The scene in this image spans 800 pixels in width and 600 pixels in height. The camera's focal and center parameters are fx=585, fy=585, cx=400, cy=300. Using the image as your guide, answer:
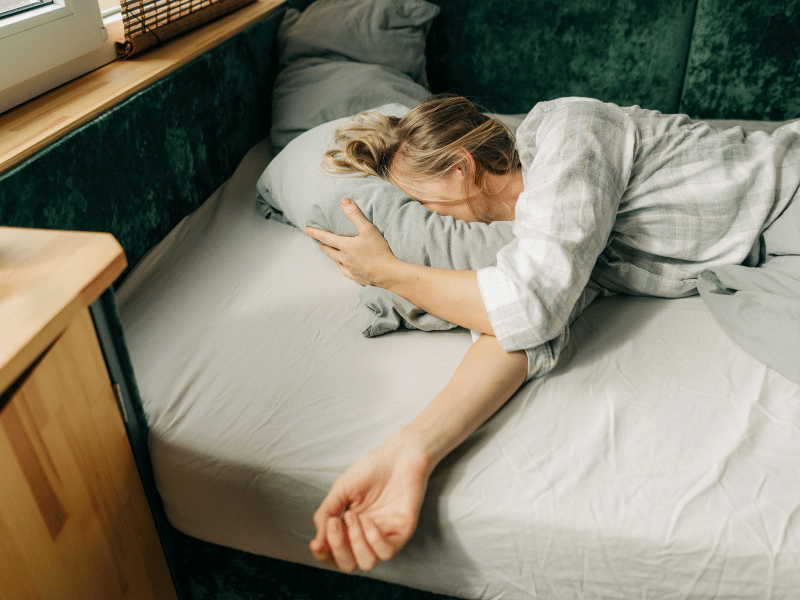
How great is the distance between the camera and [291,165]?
3.52ft

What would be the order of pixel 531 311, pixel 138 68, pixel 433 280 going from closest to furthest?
pixel 531 311 < pixel 433 280 < pixel 138 68

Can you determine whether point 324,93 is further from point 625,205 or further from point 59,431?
point 59,431

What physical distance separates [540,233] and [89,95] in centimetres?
72

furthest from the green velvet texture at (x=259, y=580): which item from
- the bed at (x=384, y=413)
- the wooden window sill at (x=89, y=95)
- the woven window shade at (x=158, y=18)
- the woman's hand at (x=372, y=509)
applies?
the woven window shade at (x=158, y=18)

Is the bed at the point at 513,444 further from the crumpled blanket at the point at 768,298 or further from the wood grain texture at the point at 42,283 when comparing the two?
the wood grain texture at the point at 42,283

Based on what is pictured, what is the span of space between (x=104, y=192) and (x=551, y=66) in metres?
1.24

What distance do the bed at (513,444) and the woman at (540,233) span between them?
5cm

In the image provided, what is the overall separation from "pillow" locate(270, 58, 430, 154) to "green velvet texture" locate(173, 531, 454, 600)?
0.86 metres

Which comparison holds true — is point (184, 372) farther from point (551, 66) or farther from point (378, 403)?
point (551, 66)

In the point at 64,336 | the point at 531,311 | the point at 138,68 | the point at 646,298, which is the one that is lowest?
the point at 646,298

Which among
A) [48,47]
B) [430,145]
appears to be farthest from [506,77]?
[48,47]

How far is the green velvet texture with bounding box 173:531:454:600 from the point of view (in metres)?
0.76

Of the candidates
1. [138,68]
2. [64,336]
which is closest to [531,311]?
[64,336]

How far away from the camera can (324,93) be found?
1.31 meters
